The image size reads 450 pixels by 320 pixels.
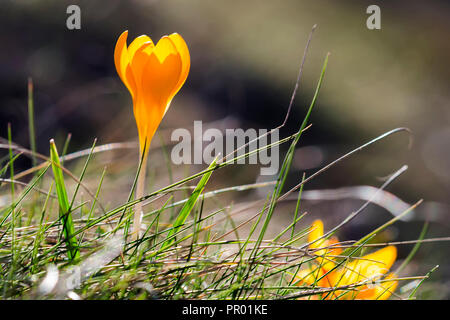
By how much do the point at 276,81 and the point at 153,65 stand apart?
3665 millimetres

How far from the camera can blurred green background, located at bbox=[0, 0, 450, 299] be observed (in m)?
3.09

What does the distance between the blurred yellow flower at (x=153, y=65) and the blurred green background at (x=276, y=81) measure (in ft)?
4.71

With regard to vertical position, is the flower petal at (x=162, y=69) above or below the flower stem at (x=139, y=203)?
above

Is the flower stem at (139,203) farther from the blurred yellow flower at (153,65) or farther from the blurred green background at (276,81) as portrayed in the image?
the blurred green background at (276,81)

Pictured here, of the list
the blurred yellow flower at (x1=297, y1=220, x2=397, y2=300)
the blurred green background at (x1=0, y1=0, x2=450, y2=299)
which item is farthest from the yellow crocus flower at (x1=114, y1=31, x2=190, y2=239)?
the blurred green background at (x1=0, y1=0, x2=450, y2=299)

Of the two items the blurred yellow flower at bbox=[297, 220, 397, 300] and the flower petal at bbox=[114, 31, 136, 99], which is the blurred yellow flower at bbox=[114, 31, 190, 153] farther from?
the blurred yellow flower at bbox=[297, 220, 397, 300]

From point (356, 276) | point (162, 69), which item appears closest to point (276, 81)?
point (356, 276)

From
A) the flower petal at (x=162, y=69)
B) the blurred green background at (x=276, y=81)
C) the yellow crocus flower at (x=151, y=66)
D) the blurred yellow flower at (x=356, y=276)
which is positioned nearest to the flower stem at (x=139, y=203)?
the yellow crocus flower at (x=151, y=66)

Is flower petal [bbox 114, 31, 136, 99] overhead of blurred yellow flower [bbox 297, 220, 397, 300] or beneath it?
overhead

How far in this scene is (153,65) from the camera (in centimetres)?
70

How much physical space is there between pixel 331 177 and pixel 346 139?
52 centimetres

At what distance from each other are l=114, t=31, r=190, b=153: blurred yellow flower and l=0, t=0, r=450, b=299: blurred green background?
4.71ft

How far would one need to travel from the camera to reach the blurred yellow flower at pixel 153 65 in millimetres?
703

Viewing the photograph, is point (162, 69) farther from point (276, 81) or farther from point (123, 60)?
point (276, 81)
